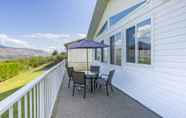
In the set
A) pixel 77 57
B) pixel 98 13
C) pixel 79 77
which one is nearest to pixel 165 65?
pixel 79 77

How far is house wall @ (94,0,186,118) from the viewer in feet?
12.3

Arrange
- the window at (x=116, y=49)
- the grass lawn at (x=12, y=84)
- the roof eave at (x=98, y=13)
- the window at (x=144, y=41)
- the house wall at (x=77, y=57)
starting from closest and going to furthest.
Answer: the window at (x=144, y=41)
the grass lawn at (x=12, y=84)
the window at (x=116, y=49)
the roof eave at (x=98, y=13)
the house wall at (x=77, y=57)

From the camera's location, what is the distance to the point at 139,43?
19.4 feet

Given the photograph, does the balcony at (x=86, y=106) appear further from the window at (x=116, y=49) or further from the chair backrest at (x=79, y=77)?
the window at (x=116, y=49)

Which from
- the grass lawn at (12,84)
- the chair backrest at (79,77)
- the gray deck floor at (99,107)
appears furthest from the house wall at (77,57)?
the gray deck floor at (99,107)

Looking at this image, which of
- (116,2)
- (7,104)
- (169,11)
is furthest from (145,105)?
(116,2)

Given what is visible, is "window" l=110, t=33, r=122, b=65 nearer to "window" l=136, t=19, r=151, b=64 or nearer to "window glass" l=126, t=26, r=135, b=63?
"window glass" l=126, t=26, r=135, b=63

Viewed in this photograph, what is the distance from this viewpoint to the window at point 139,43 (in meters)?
5.28

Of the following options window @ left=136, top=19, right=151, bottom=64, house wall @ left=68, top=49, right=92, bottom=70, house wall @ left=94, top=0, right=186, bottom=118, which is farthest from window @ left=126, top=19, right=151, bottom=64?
house wall @ left=68, top=49, right=92, bottom=70

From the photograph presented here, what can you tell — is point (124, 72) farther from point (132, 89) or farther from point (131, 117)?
point (131, 117)

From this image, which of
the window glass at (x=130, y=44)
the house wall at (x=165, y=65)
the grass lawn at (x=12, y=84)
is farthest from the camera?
the grass lawn at (x=12, y=84)

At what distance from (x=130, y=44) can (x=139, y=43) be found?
2.79 feet

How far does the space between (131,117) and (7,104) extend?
336 cm

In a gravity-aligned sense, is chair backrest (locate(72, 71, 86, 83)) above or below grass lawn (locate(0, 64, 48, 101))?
above
